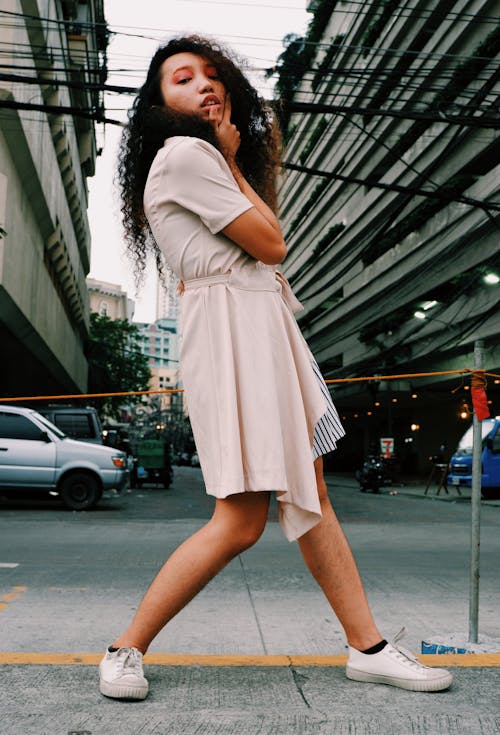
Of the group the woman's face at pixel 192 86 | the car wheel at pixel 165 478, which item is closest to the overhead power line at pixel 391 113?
the woman's face at pixel 192 86

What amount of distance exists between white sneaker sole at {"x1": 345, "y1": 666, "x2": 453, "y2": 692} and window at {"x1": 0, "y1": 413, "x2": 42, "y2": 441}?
11548 millimetres

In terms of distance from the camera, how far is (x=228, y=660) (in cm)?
238

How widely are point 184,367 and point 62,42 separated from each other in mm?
20389

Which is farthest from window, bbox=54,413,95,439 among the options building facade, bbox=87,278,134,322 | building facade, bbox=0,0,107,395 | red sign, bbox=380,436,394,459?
building facade, bbox=87,278,134,322

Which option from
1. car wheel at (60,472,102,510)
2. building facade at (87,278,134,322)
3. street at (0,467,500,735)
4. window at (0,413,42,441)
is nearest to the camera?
street at (0,467,500,735)

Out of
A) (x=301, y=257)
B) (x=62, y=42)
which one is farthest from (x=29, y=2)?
(x=301, y=257)

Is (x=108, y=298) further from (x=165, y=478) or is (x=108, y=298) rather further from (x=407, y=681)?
(x=407, y=681)

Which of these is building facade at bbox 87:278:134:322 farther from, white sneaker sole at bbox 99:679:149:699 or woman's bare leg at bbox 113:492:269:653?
white sneaker sole at bbox 99:679:149:699

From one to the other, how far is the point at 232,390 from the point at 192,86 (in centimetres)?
96

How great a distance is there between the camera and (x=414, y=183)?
27812 millimetres

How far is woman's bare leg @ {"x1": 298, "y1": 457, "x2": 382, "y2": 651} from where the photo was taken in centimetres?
222

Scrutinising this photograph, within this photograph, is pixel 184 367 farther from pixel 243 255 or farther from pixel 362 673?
pixel 362 673

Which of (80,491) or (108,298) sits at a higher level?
(108,298)

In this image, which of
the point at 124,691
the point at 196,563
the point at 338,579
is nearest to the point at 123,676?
the point at 124,691
